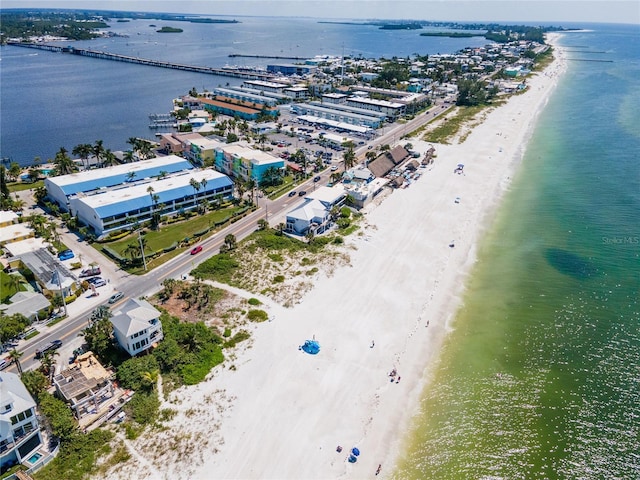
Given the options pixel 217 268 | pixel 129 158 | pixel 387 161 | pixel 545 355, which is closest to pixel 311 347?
pixel 217 268

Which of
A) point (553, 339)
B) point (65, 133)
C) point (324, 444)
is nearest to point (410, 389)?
point (324, 444)

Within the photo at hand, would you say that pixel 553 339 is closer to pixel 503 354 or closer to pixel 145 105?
pixel 503 354

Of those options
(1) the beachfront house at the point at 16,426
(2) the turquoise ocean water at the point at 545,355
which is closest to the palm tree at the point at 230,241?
(1) the beachfront house at the point at 16,426

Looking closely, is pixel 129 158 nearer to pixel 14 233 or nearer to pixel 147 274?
pixel 14 233

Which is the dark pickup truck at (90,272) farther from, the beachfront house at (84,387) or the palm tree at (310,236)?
the palm tree at (310,236)

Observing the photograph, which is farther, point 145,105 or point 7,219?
point 145,105

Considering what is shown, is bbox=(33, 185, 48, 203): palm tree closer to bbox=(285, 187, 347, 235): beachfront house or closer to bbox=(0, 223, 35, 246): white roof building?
bbox=(0, 223, 35, 246): white roof building
